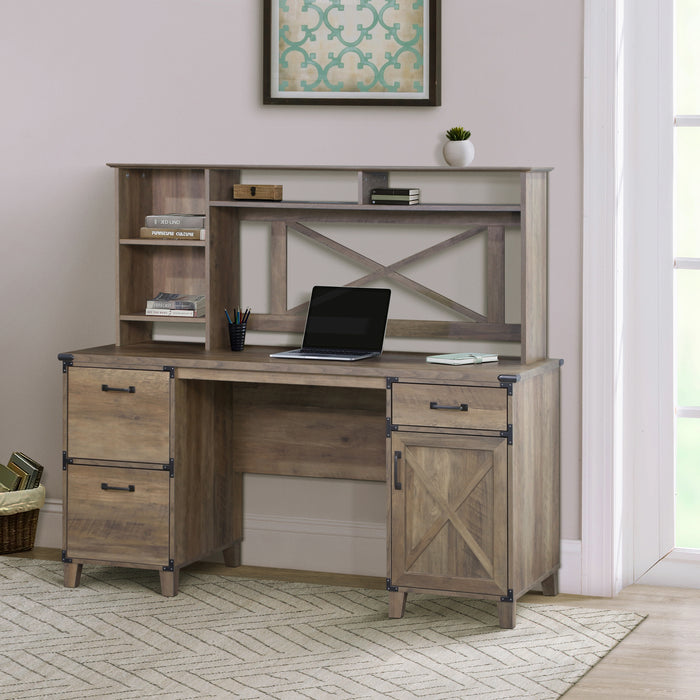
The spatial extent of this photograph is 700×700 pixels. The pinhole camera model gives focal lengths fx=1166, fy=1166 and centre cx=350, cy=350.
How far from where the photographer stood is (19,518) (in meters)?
4.25

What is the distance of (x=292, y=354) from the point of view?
12.3 ft

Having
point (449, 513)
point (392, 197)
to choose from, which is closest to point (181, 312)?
point (392, 197)

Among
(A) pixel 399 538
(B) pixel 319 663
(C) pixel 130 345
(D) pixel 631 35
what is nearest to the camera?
(B) pixel 319 663

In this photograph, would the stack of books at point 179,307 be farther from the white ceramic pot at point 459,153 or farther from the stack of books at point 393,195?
the white ceramic pot at point 459,153

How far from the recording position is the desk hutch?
11.3ft

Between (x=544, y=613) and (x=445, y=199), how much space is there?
4.58ft

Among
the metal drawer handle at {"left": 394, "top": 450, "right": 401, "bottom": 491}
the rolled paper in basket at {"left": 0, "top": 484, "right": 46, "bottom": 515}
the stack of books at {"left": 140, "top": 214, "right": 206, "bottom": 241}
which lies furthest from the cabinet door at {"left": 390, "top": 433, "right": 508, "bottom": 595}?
the rolled paper in basket at {"left": 0, "top": 484, "right": 46, "bottom": 515}

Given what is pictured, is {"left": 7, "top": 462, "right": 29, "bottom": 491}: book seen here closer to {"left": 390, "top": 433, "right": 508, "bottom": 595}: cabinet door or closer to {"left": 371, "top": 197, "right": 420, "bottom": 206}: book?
{"left": 390, "top": 433, "right": 508, "bottom": 595}: cabinet door

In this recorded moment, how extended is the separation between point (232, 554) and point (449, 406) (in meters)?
1.17

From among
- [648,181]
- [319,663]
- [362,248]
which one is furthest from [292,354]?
[648,181]

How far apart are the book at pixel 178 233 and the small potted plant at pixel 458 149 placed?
86 cm

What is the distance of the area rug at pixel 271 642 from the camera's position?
9.91ft

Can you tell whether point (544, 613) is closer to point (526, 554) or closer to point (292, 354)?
point (526, 554)

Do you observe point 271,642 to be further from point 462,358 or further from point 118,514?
point 462,358
